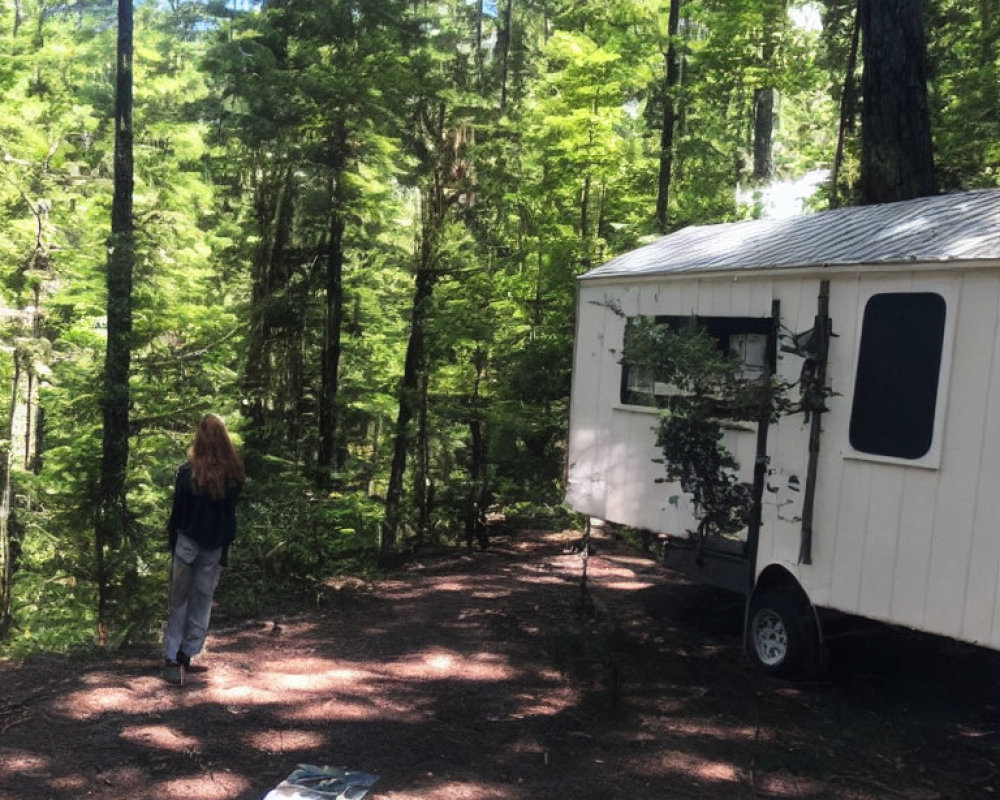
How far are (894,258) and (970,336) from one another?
27.4 inches

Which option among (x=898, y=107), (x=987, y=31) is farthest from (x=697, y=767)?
(x=987, y=31)

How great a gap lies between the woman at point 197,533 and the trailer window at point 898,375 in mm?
4187

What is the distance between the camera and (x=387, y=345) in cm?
1598

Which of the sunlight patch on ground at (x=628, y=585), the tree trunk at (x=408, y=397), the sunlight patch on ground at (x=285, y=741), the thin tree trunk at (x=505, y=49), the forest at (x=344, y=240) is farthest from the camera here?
the thin tree trunk at (x=505, y=49)

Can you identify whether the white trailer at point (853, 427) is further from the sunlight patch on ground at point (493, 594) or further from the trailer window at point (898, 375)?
the sunlight patch on ground at point (493, 594)

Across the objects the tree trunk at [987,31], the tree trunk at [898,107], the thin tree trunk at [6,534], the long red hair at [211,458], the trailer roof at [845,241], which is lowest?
the thin tree trunk at [6,534]

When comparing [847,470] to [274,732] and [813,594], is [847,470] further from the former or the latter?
[274,732]

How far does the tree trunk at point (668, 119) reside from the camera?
1270cm

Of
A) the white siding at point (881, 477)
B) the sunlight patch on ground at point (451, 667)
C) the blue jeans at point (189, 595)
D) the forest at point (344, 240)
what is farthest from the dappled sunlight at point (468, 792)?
the forest at point (344, 240)

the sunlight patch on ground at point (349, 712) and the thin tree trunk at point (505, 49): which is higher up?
the thin tree trunk at point (505, 49)

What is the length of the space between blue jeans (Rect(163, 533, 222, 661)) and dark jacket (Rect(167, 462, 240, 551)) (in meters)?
0.06

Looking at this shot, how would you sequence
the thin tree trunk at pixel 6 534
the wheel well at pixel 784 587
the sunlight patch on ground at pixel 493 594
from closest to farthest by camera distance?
1. the wheel well at pixel 784 587
2. the sunlight patch on ground at pixel 493 594
3. the thin tree trunk at pixel 6 534

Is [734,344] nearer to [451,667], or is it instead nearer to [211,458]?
[451,667]

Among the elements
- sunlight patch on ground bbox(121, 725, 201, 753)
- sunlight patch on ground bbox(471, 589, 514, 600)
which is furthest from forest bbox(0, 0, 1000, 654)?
sunlight patch on ground bbox(121, 725, 201, 753)
